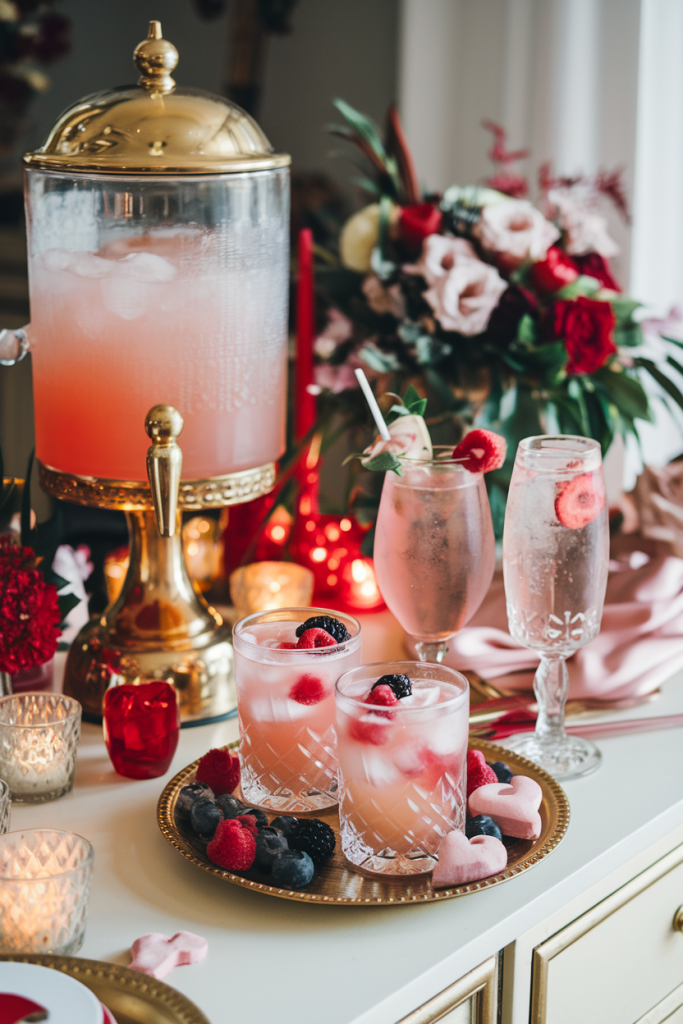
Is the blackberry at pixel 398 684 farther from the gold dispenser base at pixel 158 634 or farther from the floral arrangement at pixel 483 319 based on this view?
the floral arrangement at pixel 483 319

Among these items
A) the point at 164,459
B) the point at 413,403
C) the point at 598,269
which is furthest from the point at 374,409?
the point at 598,269

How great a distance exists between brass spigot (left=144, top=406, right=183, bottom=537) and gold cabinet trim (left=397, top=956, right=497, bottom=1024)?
0.41m

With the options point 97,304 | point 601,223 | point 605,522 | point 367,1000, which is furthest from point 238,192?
point 367,1000

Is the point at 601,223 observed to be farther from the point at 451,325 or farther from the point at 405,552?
the point at 405,552

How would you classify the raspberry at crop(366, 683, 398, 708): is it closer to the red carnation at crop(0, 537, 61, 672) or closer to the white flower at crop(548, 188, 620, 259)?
the red carnation at crop(0, 537, 61, 672)

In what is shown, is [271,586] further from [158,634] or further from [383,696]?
[383,696]

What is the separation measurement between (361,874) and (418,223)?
0.77 meters

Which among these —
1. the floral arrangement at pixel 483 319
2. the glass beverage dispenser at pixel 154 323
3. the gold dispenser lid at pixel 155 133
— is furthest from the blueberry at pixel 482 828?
the gold dispenser lid at pixel 155 133

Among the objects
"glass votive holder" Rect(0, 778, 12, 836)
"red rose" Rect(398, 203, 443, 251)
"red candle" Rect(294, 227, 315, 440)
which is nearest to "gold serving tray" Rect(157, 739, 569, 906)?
"glass votive holder" Rect(0, 778, 12, 836)

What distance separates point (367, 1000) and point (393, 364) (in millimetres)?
774

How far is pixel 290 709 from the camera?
82cm

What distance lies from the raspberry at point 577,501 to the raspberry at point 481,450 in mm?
53

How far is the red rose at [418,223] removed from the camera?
123 cm

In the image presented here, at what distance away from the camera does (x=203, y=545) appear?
4.21 ft
